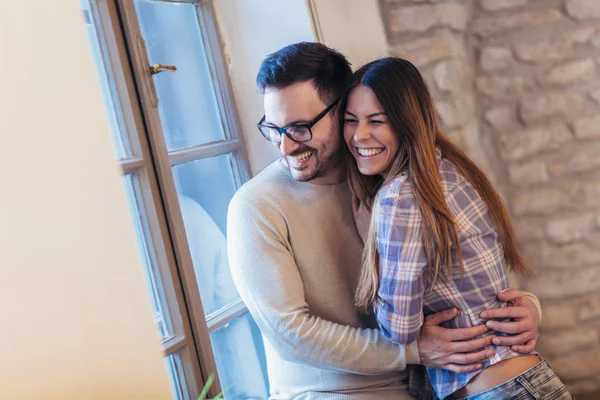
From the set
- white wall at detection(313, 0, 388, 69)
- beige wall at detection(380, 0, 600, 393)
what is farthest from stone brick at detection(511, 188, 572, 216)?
white wall at detection(313, 0, 388, 69)

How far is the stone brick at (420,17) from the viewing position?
2.30m

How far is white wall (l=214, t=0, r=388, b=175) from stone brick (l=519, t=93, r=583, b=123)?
0.61m

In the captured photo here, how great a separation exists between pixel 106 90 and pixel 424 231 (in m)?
0.86

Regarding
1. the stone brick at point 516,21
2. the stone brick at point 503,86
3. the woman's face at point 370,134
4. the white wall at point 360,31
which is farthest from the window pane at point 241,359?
the stone brick at point 516,21

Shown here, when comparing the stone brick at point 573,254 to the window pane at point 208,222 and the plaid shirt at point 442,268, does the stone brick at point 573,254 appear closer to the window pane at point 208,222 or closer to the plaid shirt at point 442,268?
the plaid shirt at point 442,268

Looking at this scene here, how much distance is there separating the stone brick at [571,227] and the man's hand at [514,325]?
88cm

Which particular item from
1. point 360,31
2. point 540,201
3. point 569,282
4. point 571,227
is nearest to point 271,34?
point 360,31

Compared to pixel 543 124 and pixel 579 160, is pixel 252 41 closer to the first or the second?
pixel 543 124

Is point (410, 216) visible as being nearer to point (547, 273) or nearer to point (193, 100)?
point (193, 100)

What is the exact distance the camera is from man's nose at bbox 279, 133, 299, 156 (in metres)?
1.77

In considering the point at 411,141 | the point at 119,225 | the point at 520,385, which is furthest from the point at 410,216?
the point at 119,225

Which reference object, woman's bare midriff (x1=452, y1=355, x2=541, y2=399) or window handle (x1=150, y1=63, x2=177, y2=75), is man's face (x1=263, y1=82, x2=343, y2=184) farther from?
woman's bare midriff (x1=452, y1=355, x2=541, y2=399)

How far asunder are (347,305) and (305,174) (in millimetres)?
376

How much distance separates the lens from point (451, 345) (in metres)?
1.67
